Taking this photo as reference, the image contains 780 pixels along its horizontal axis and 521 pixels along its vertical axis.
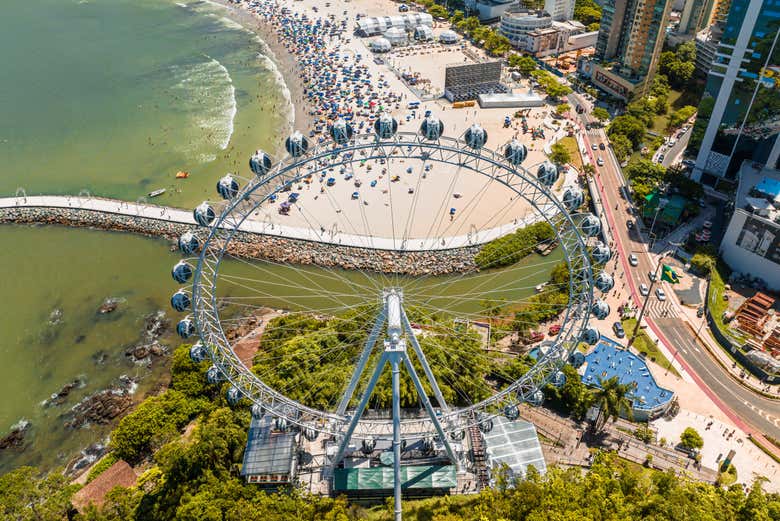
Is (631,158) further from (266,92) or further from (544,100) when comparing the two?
(266,92)

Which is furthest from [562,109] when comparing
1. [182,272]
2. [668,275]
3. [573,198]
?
[182,272]

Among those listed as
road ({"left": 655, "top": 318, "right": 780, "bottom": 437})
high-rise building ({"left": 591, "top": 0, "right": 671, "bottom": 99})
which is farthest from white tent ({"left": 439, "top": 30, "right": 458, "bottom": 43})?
road ({"left": 655, "top": 318, "right": 780, "bottom": 437})

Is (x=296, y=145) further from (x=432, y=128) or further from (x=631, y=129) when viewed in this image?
(x=631, y=129)

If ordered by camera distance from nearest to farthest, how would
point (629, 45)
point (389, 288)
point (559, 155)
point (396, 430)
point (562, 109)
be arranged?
point (396, 430), point (389, 288), point (559, 155), point (562, 109), point (629, 45)

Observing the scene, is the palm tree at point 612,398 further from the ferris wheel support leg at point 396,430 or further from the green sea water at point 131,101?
the green sea water at point 131,101

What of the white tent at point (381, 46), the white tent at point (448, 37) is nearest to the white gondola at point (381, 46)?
the white tent at point (381, 46)

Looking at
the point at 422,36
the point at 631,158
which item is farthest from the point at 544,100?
the point at 422,36

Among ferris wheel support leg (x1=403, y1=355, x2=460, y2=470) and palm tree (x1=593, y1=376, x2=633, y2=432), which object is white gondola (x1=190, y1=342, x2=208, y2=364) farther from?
palm tree (x1=593, y1=376, x2=633, y2=432)
